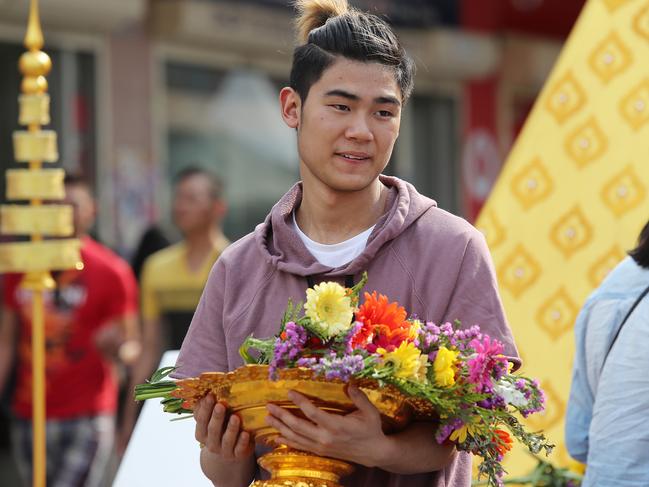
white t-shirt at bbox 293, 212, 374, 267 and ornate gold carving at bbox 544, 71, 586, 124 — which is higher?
ornate gold carving at bbox 544, 71, 586, 124

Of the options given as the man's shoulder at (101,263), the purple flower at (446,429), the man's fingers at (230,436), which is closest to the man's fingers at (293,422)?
the man's fingers at (230,436)

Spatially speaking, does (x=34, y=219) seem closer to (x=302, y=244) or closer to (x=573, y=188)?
(x=573, y=188)

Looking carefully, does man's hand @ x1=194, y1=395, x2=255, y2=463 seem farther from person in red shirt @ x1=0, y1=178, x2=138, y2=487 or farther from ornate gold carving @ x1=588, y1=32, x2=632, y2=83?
person in red shirt @ x1=0, y1=178, x2=138, y2=487

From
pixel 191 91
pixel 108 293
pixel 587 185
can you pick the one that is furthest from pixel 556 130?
pixel 191 91

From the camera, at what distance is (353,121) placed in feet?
9.15

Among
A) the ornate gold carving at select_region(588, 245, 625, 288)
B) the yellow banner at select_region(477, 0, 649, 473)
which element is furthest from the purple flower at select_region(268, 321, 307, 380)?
the ornate gold carving at select_region(588, 245, 625, 288)

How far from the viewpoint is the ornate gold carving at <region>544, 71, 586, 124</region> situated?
5.57 metres

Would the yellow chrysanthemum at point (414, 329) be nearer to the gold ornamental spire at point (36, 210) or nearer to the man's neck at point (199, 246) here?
the gold ornamental spire at point (36, 210)

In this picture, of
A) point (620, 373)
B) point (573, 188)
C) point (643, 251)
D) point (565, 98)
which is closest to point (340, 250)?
point (620, 373)

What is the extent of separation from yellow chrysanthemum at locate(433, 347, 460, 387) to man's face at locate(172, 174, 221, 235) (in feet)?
17.4

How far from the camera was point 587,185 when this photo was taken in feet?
18.0

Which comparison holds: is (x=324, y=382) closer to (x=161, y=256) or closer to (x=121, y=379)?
(x=161, y=256)

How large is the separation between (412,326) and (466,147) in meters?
13.1

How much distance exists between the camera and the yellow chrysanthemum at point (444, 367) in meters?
2.49
